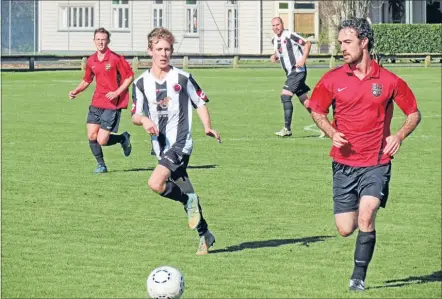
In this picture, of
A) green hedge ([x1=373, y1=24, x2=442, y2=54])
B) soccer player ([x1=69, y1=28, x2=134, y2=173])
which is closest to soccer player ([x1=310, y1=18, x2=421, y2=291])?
soccer player ([x1=69, y1=28, x2=134, y2=173])

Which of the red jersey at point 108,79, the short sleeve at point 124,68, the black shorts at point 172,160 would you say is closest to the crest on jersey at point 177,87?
the black shorts at point 172,160

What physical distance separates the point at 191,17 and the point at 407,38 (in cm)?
1301

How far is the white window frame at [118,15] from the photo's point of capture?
234 feet

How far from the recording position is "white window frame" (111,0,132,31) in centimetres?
7131

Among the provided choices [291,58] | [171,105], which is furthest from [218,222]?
[291,58]

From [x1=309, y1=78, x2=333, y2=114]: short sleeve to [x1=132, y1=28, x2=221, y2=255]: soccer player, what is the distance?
174cm

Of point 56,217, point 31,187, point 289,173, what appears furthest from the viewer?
point 289,173

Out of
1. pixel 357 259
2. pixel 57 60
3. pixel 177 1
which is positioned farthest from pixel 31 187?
pixel 177 1

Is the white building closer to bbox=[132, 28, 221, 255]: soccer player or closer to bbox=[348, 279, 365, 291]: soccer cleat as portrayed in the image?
bbox=[132, 28, 221, 255]: soccer player

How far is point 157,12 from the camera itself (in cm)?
7100

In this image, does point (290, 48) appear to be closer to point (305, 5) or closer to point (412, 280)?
point (412, 280)

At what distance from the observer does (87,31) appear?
7088cm

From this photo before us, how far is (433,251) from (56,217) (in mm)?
4552

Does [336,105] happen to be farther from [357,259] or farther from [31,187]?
[31,187]
